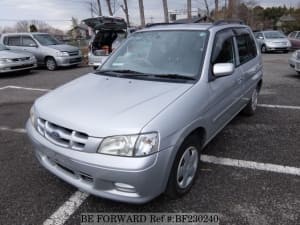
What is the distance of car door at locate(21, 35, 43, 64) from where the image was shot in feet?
41.1

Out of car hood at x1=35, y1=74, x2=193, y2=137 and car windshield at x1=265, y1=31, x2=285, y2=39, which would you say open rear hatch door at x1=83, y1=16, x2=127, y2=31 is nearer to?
car hood at x1=35, y1=74, x2=193, y2=137

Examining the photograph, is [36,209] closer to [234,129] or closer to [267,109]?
[234,129]

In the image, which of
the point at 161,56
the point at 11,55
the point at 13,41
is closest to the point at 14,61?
the point at 11,55

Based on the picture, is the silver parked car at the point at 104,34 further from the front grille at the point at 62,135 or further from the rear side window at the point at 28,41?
the front grille at the point at 62,135

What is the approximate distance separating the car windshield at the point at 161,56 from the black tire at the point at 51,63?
9165 mm

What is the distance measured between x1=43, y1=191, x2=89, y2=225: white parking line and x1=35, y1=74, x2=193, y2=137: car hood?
839mm

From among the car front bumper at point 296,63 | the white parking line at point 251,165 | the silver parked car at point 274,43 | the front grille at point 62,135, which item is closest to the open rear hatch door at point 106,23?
the car front bumper at point 296,63

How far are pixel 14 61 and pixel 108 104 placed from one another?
30.9 ft

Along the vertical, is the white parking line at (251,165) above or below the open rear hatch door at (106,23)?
below

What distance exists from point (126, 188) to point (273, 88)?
6.59 m

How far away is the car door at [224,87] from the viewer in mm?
3264

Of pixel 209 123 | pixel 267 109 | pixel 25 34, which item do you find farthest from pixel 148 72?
pixel 25 34

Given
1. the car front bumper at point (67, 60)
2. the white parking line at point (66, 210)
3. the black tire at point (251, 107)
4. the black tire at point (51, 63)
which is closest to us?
the white parking line at point (66, 210)

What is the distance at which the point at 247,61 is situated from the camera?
455 cm
